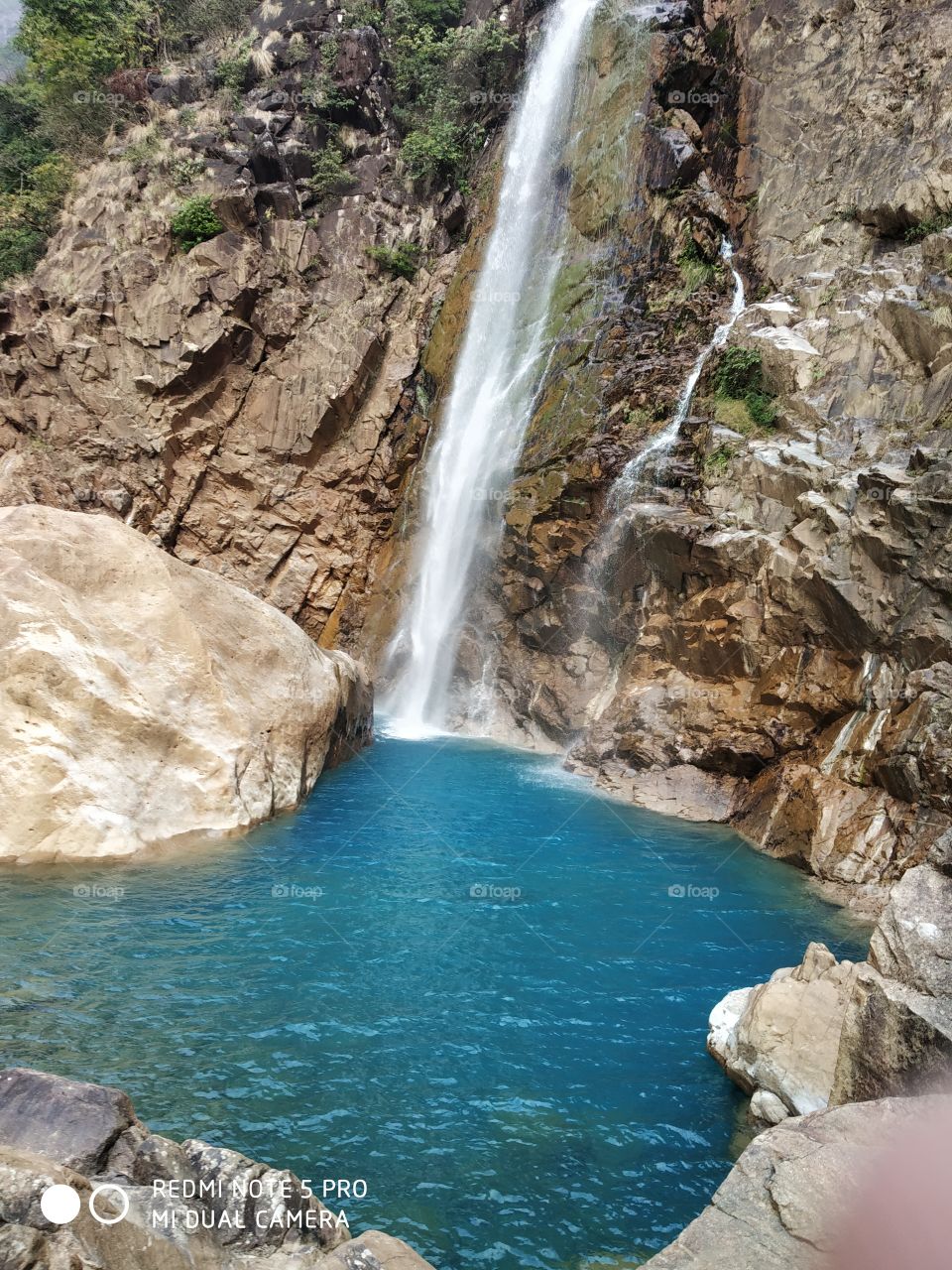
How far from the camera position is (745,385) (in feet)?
63.0

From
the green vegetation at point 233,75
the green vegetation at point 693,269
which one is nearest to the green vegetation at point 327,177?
the green vegetation at point 233,75

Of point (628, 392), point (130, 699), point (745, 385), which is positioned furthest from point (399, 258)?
point (130, 699)

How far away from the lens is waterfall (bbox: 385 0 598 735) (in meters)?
23.6

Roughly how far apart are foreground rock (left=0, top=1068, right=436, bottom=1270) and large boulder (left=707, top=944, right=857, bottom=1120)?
12.2 ft

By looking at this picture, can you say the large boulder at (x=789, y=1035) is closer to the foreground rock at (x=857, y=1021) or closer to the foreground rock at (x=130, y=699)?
the foreground rock at (x=857, y=1021)

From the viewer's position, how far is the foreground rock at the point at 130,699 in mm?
11055

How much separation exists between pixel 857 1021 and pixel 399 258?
2844cm

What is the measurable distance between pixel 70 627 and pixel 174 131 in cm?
2581

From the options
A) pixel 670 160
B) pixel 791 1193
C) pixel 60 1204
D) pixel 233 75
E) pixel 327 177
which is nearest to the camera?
pixel 60 1204

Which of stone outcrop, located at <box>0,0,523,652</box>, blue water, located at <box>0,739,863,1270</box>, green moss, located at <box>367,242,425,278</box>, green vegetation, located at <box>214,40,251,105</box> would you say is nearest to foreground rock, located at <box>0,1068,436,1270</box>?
blue water, located at <box>0,739,863,1270</box>

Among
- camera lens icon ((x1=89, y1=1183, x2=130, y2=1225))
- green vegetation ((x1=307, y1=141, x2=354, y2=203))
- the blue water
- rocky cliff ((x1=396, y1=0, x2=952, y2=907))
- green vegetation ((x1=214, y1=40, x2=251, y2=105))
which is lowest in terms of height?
the blue water

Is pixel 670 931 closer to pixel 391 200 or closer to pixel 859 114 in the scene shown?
pixel 859 114

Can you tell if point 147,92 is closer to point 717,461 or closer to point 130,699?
point 717,461

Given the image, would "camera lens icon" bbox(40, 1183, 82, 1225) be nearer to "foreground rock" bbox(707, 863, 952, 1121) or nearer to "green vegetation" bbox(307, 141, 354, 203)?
"foreground rock" bbox(707, 863, 952, 1121)
